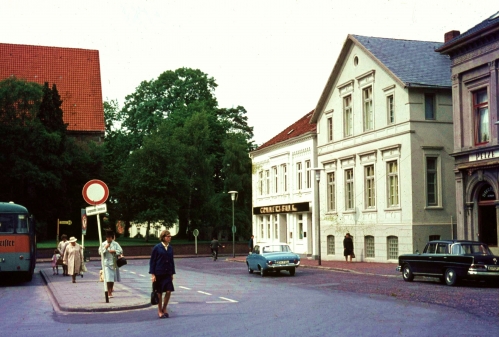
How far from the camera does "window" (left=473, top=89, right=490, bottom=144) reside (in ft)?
111

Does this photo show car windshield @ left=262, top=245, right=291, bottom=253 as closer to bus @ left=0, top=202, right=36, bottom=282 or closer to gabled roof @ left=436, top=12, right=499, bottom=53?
bus @ left=0, top=202, right=36, bottom=282

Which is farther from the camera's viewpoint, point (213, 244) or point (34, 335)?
point (213, 244)

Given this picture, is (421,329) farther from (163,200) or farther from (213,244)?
(163,200)

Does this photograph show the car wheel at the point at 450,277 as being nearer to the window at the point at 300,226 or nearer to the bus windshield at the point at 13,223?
the bus windshield at the point at 13,223

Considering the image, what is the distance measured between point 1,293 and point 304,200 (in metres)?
31.9

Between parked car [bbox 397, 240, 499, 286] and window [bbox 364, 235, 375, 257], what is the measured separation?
1571 cm

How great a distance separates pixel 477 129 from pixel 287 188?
2470cm

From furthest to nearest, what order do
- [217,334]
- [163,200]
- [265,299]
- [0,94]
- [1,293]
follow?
[163,200], [0,94], [1,293], [265,299], [217,334]

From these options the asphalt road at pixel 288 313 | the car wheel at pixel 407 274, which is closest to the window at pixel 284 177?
the car wheel at pixel 407 274

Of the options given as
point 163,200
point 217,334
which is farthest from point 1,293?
point 163,200

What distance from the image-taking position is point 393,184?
41.9 metres

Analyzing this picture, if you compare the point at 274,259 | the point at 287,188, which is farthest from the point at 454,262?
the point at 287,188

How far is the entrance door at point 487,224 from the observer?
33219 millimetres

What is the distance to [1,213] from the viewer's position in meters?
28.4
